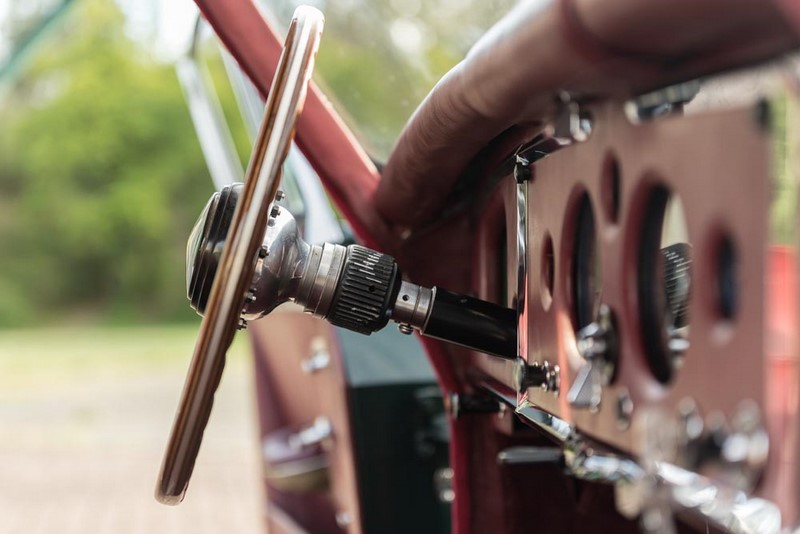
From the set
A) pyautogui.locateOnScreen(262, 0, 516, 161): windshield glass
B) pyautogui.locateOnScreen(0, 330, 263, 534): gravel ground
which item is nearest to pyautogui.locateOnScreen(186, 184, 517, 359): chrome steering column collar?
pyautogui.locateOnScreen(262, 0, 516, 161): windshield glass

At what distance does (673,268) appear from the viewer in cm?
67

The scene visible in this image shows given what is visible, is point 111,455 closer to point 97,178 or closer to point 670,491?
point 670,491

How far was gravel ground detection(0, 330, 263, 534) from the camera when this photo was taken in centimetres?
386

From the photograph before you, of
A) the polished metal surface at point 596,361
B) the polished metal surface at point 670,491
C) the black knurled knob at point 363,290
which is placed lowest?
the polished metal surface at point 670,491

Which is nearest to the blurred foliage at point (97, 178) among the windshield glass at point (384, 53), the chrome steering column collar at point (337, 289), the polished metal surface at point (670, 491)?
the windshield glass at point (384, 53)

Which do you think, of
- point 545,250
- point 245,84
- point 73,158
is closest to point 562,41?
point 545,250

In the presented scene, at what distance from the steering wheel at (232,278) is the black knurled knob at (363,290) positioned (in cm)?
18

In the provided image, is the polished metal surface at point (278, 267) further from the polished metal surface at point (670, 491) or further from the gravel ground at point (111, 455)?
the gravel ground at point (111, 455)

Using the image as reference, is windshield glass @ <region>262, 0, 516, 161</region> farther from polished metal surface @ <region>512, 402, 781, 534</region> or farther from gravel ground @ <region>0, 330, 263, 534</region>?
gravel ground @ <region>0, 330, 263, 534</region>

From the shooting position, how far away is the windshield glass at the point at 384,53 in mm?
1438

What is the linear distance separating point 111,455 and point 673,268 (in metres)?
4.82

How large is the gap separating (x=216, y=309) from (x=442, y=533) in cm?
104

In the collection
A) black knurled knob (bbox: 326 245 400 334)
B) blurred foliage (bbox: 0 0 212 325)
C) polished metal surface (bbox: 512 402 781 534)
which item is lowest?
polished metal surface (bbox: 512 402 781 534)

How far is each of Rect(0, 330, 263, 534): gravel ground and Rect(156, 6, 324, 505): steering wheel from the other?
1817 mm
